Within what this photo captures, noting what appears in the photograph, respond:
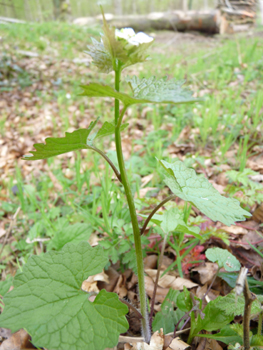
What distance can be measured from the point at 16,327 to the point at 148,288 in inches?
23.7

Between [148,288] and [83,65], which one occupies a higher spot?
[83,65]

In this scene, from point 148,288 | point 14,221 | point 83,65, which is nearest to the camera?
point 148,288

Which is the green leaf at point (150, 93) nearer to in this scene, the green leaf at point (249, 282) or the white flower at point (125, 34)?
the white flower at point (125, 34)

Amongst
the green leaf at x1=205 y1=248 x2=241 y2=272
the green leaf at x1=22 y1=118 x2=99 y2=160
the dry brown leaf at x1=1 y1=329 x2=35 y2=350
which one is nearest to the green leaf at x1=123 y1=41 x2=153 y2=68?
the green leaf at x1=22 y1=118 x2=99 y2=160

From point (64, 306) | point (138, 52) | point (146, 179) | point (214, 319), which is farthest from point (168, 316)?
point (146, 179)

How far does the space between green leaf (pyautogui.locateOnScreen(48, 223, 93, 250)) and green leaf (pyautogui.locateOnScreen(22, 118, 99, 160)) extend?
0.64 metres

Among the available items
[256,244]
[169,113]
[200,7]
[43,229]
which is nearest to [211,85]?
[169,113]

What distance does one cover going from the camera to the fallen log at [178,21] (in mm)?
7227

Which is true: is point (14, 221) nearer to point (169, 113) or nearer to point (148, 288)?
point (148, 288)

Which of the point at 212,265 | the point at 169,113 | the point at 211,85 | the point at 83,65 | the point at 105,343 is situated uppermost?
the point at 83,65

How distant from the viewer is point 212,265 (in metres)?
1.04

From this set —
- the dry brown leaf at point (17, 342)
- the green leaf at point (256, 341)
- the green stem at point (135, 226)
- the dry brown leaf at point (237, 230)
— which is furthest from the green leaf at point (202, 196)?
the dry brown leaf at point (17, 342)

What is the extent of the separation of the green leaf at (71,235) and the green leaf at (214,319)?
0.61 metres

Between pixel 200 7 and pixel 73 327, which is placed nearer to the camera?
pixel 73 327
